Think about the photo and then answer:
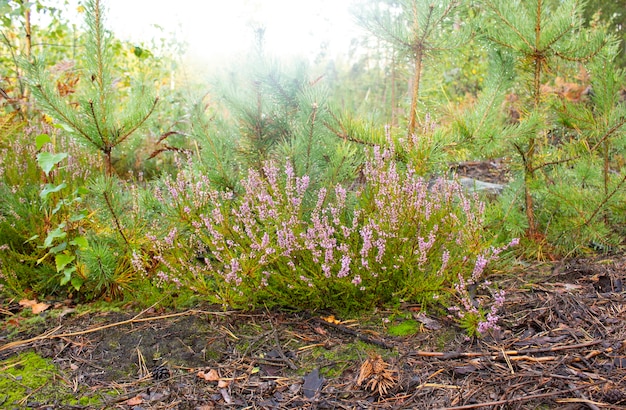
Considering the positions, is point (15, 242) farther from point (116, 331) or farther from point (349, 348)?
point (349, 348)

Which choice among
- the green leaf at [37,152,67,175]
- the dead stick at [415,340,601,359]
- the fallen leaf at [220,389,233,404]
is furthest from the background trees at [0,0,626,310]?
the fallen leaf at [220,389,233,404]

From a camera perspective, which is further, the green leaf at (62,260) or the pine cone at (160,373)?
the green leaf at (62,260)

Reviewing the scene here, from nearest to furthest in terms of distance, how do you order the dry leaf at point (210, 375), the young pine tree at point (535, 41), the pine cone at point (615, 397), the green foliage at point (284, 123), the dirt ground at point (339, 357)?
the pine cone at point (615, 397) → the dirt ground at point (339, 357) → the dry leaf at point (210, 375) → the green foliage at point (284, 123) → the young pine tree at point (535, 41)

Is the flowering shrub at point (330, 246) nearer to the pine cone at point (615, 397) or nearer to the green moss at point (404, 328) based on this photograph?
the green moss at point (404, 328)

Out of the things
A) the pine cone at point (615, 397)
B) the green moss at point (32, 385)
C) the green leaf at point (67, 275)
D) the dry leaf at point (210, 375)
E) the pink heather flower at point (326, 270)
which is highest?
the pink heather flower at point (326, 270)

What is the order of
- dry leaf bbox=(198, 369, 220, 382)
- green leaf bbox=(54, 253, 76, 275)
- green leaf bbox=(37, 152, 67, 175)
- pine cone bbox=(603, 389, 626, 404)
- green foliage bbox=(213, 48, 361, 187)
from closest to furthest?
pine cone bbox=(603, 389, 626, 404) < dry leaf bbox=(198, 369, 220, 382) < green leaf bbox=(37, 152, 67, 175) < green leaf bbox=(54, 253, 76, 275) < green foliage bbox=(213, 48, 361, 187)

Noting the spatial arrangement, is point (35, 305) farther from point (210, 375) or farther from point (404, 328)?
point (404, 328)

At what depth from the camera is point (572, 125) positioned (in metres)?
3.09

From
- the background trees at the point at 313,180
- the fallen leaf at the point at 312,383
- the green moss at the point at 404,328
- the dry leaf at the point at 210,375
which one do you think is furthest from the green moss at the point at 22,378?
the green moss at the point at 404,328

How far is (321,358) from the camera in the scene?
6.74ft

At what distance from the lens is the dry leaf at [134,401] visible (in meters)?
1.80

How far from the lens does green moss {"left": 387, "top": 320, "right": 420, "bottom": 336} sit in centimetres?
220

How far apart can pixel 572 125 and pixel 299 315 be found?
7.10 feet

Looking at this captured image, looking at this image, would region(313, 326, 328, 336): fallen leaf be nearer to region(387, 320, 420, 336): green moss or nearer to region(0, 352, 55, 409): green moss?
region(387, 320, 420, 336): green moss
